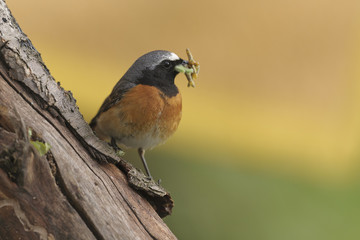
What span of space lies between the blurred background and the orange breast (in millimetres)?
2061

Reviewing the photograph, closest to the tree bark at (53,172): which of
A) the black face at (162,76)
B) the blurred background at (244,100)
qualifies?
the black face at (162,76)

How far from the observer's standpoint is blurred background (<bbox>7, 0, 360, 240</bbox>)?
7051 millimetres

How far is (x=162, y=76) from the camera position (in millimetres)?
4559

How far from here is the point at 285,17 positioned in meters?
7.93

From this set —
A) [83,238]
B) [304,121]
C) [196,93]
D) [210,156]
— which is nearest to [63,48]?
[196,93]

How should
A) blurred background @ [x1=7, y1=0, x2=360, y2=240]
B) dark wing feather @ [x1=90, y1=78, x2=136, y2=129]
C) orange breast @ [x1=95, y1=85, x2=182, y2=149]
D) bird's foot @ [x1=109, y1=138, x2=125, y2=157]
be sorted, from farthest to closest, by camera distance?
blurred background @ [x1=7, y1=0, x2=360, y2=240]
dark wing feather @ [x1=90, y1=78, x2=136, y2=129]
orange breast @ [x1=95, y1=85, x2=182, y2=149]
bird's foot @ [x1=109, y1=138, x2=125, y2=157]

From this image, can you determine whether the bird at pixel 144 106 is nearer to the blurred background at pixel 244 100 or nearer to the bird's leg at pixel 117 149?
the bird's leg at pixel 117 149

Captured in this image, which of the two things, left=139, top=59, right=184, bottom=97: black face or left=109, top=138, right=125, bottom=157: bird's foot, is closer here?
left=109, top=138, right=125, bottom=157: bird's foot

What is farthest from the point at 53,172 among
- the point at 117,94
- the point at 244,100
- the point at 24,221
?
the point at 244,100

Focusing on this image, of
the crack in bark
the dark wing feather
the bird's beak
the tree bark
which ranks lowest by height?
the crack in bark

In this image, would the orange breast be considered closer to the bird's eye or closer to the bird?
the bird

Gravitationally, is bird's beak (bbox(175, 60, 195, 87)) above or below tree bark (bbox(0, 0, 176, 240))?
above

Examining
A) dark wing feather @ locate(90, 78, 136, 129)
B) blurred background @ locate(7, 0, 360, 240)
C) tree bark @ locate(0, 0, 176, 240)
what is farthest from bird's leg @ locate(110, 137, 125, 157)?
blurred background @ locate(7, 0, 360, 240)

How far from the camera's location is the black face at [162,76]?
4.52m
